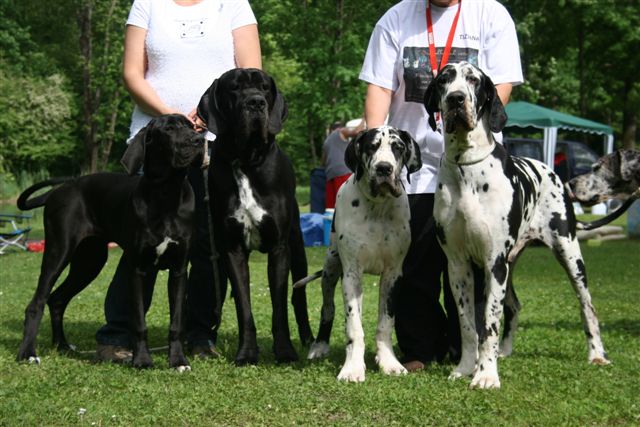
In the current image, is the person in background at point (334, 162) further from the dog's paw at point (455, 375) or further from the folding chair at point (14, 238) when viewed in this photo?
the dog's paw at point (455, 375)

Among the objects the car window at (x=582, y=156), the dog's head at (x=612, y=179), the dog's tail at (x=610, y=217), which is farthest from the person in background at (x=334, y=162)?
the car window at (x=582, y=156)

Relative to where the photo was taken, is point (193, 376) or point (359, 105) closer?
point (193, 376)

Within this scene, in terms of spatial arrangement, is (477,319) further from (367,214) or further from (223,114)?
(223,114)

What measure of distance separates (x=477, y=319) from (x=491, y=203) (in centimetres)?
82

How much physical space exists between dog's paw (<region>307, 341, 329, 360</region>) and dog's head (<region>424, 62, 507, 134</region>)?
193cm

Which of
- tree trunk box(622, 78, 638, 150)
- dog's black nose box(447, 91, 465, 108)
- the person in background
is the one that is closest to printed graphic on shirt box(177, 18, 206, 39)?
dog's black nose box(447, 91, 465, 108)

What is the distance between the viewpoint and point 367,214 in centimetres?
532

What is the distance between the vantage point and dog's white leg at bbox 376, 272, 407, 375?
541cm

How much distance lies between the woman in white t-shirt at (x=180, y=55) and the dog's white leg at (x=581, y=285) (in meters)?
2.34

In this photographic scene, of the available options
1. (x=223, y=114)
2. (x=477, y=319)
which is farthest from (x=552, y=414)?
(x=223, y=114)

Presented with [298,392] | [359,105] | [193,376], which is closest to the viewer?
[298,392]

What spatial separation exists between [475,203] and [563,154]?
2109cm

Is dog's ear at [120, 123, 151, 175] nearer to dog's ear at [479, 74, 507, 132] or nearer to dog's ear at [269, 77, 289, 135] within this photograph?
dog's ear at [269, 77, 289, 135]

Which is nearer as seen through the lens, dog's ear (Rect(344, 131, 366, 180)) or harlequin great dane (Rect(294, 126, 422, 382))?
harlequin great dane (Rect(294, 126, 422, 382))
